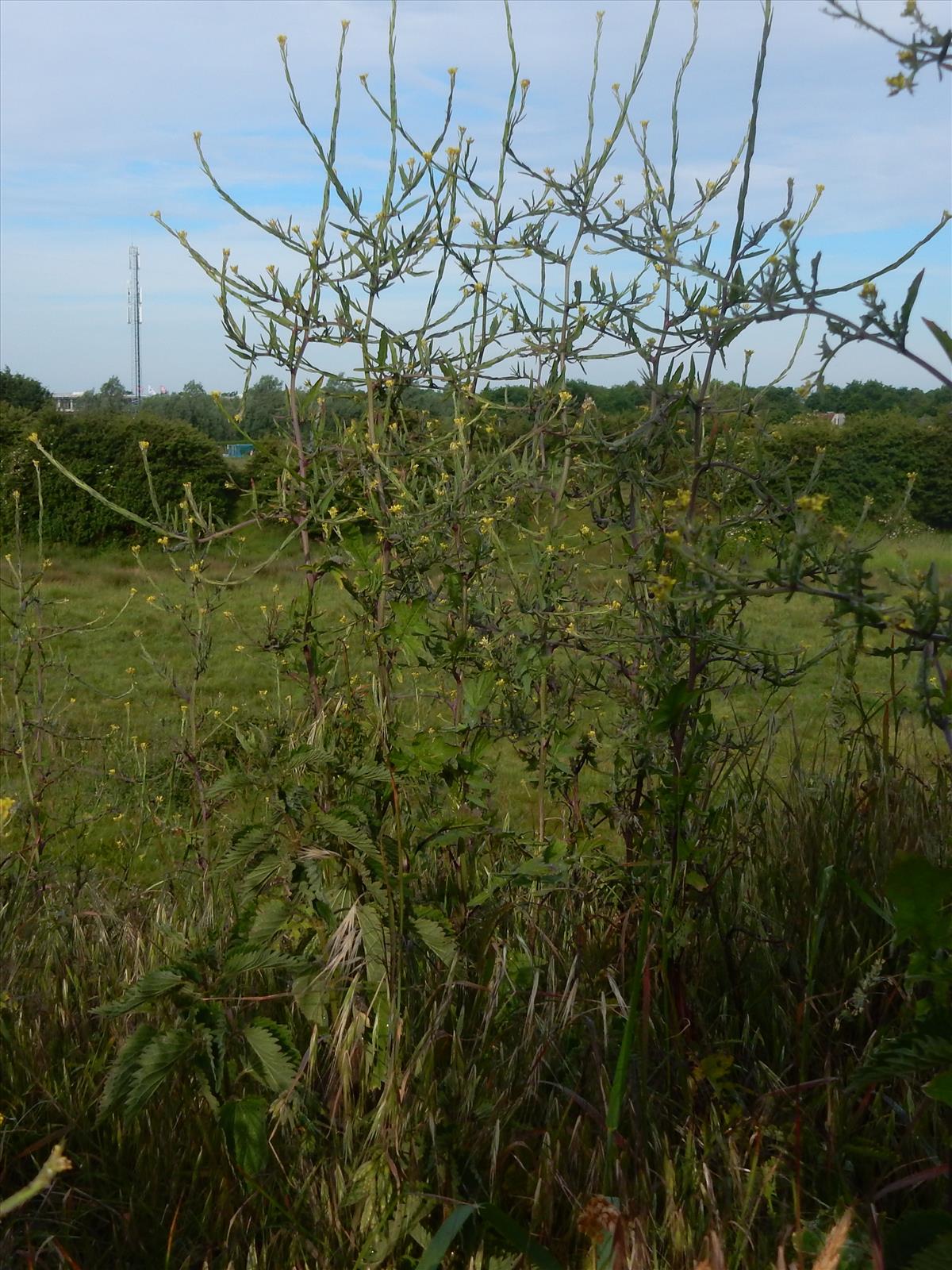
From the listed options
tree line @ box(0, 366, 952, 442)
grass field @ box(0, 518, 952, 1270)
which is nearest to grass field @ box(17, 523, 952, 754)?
tree line @ box(0, 366, 952, 442)

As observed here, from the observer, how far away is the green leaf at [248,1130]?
150cm

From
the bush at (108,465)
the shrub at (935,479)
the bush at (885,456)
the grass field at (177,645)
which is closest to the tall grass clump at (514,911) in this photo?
the grass field at (177,645)

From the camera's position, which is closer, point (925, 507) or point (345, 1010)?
point (345, 1010)

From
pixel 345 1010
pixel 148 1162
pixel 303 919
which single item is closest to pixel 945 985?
pixel 345 1010

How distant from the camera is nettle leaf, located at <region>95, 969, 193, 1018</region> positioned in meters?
1.61

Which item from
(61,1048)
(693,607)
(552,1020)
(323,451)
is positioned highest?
(323,451)

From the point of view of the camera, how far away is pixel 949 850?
95.3 inches

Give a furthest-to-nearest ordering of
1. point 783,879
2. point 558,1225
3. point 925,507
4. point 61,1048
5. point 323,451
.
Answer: point 925,507 → point 783,879 → point 323,451 → point 61,1048 → point 558,1225

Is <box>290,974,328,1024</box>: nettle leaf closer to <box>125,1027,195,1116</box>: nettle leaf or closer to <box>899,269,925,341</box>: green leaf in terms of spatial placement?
<box>125,1027,195,1116</box>: nettle leaf

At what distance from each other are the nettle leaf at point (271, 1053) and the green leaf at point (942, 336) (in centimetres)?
129

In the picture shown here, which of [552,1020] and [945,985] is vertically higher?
[945,985]

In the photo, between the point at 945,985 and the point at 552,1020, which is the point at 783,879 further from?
the point at 945,985

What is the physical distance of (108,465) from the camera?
39.4ft

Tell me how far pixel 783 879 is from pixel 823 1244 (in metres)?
1.14
